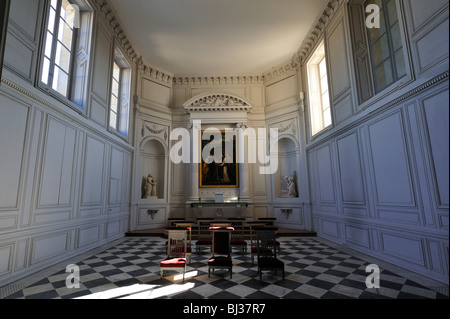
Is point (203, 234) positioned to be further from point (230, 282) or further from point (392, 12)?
point (392, 12)

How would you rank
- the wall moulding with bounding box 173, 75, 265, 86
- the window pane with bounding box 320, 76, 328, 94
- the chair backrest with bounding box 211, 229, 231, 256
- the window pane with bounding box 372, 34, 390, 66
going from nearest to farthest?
the chair backrest with bounding box 211, 229, 231, 256 < the window pane with bounding box 372, 34, 390, 66 < the window pane with bounding box 320, 76, 328, 94 < the wall moulding with bounding box 173, 75, 265, 86

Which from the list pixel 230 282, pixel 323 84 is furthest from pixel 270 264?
pixel 323 84

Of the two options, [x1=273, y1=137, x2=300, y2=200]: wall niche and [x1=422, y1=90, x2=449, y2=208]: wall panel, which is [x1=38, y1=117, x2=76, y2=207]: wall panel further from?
[x1=273, y1=137, x2=300, y2=200]: wall niche

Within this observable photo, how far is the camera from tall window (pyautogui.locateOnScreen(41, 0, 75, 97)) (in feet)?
16.3

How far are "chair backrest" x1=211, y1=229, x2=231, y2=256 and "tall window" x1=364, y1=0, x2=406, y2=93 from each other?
472cm

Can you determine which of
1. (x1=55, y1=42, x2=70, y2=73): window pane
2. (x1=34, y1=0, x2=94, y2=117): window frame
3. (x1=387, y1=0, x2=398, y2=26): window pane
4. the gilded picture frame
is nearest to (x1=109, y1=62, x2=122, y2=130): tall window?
(x1=34, y1=0, x2=94, y2=117): window frame

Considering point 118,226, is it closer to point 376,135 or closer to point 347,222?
point 347,222

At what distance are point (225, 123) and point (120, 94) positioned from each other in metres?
4.48

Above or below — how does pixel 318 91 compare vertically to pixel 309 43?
below

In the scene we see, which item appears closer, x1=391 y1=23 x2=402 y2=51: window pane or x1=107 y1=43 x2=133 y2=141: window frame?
x1=391 y1=23 x2=402 y2=51: window pane

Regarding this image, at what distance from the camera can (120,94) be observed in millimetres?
8977

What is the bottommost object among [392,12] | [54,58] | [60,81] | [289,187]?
[289,187]

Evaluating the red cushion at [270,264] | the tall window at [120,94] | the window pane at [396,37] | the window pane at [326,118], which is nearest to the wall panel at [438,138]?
the window pane at [396,37]

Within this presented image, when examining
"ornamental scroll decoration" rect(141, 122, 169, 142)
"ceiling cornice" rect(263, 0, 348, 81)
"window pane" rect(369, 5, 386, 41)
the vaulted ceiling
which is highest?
the vaulted ceiling
